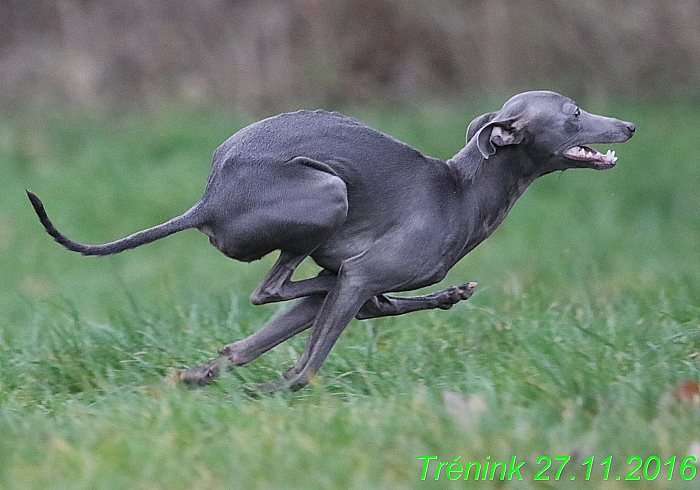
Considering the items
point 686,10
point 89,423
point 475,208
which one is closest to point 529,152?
point 475,208

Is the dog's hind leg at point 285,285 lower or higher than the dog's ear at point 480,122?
lower

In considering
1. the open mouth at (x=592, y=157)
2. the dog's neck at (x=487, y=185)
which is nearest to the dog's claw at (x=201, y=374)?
the dog's neck at (x=487, y=185)

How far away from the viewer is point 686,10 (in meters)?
13.5

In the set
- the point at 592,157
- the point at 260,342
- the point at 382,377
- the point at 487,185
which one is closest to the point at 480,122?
the point at 487,185

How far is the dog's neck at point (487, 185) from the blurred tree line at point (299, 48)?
358 inches

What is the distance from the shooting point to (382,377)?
4.61 metres

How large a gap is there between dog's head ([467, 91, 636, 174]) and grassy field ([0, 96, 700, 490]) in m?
0.71

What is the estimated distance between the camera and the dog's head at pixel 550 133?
15.4 feet

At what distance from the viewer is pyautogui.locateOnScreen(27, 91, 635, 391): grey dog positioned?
4.50 metres

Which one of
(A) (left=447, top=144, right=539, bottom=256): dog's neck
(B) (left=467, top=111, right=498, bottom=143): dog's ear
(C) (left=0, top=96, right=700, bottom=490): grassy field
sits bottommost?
(C) (left=0, top=96, right=700, bottom=490): grassy field

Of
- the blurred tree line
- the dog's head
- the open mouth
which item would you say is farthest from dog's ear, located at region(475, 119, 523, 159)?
the blurred tree line

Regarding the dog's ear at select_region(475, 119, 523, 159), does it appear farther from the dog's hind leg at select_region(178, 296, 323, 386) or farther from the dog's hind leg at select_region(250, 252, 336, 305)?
the dog's hind leg at select_region(178, 296, 323, 386)

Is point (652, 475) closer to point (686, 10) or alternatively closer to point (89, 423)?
point (89, 423)

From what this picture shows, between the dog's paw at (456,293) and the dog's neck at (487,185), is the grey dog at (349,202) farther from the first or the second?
the dog's paw at (456,293)
